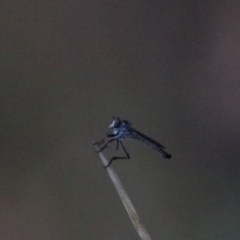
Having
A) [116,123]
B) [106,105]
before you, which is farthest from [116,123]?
[106,105]

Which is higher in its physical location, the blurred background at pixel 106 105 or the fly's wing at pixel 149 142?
the blurred background at pixel 106 105

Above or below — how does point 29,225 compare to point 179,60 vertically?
below

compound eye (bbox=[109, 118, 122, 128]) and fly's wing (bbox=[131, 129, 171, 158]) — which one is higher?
compound eye (bbox=[109, 118, 122, 128])

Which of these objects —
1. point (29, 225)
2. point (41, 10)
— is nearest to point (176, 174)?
point (29, 225)

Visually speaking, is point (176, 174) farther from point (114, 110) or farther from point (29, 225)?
point (29, 225)
